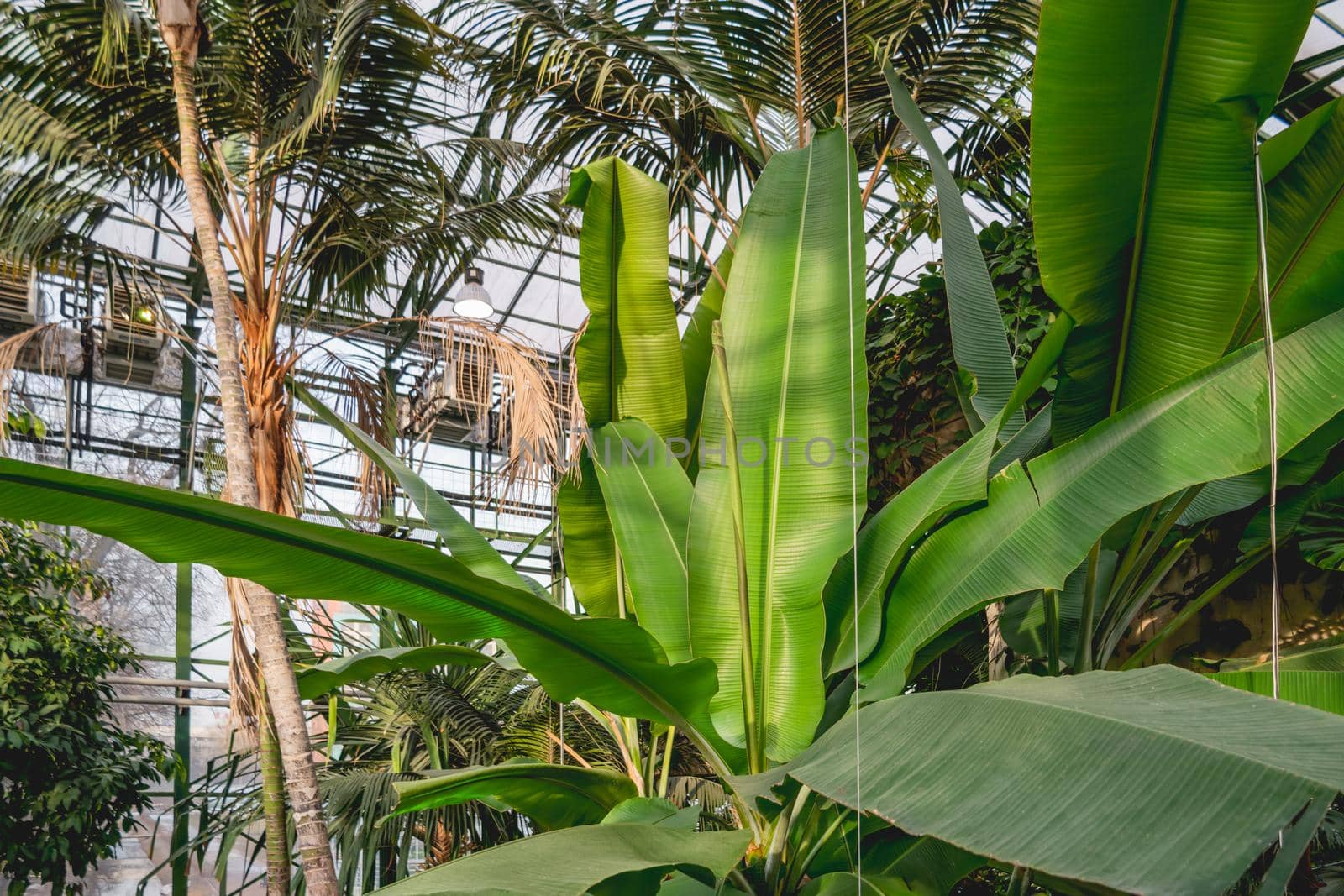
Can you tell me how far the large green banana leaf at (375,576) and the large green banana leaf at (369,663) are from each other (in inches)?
12.7

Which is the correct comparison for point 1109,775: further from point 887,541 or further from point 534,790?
point 534,790

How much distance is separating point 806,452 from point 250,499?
1499 millimetres

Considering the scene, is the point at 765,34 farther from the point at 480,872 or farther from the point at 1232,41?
the point at 480,872

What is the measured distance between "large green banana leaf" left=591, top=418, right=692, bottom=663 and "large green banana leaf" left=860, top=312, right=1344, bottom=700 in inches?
13.0

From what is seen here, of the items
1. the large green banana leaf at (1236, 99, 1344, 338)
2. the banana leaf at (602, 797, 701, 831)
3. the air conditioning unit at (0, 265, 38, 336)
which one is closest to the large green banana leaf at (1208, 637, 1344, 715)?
the large green banana leaf at (1236, 99, 1344, 338)

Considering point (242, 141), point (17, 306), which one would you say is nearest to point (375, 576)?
point (242, 141)

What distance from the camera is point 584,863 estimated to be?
77 centimetres

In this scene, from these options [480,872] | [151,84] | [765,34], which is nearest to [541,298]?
[151,84]

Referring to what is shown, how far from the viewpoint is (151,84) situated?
2.56 meters

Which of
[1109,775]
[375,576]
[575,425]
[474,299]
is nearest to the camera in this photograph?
[1109,775]

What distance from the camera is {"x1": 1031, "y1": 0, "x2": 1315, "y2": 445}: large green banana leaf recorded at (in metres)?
1.04

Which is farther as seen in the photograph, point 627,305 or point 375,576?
point 627,305

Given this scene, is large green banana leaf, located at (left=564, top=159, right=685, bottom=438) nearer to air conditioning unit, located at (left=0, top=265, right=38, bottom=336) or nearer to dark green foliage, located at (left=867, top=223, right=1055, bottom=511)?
dark green foliage, located at (left=867, top=223, right=1055, bottom=511)

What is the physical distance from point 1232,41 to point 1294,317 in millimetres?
349
